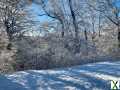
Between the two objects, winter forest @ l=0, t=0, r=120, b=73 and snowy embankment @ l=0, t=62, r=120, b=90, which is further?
winter forest @ l=0, t=0, r=120, b=73

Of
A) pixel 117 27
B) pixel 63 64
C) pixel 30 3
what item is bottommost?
pixel 63 64

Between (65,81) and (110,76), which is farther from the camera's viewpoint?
(110,76)

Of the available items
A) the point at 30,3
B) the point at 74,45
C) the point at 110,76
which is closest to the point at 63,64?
the point at 110,76

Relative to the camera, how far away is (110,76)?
1034 cm

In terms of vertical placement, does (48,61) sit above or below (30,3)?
below

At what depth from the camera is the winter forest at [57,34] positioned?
15.1 m

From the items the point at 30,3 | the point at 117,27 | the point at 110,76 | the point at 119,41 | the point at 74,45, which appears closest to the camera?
the point at 110,76

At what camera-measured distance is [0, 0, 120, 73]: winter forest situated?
15.1 m

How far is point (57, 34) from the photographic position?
83.9 ft

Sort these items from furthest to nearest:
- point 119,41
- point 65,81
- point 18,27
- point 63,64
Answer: point 119,41
point 18,27
point 63,64
point 65,81

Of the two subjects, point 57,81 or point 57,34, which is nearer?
point 57,81

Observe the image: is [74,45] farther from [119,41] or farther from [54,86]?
[54,86]

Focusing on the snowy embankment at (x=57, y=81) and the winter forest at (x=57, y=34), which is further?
the winter forest at (x=57, y=34)

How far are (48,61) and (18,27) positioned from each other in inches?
420
